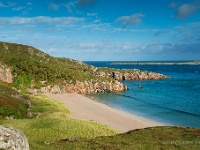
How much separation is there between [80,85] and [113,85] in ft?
59.2

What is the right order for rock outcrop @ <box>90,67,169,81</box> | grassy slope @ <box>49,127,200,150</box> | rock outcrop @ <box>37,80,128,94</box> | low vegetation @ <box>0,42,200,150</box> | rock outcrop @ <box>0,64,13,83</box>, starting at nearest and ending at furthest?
grassy slope @ <box>49,127,200,150</box>, low vegetation @ <box>0,42,200,150</box>, rock outcrop @ <box>0,64,13,83</box>, rock outcrop @ <box>37,80,128,94</box>, rock outcrop @ <box>90,67,169,81</box>

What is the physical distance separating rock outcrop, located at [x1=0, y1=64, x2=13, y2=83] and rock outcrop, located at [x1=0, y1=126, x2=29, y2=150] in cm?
9143

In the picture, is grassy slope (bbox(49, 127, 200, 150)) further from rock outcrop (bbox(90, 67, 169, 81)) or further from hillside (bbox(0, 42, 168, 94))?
rock outcrop (bbox(90, 67, 169, 81))

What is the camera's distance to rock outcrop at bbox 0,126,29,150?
14.8m

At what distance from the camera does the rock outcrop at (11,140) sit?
14805 mm

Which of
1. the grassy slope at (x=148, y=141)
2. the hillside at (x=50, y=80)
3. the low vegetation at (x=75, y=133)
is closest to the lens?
the grassy slope at (x=148, y=141)

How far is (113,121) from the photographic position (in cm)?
5925

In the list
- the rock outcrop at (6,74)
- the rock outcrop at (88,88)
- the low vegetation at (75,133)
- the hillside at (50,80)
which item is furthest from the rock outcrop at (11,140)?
the rock outcrop at (6,74)

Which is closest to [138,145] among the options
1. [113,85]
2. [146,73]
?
[113,85]

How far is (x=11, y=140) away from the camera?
595 inches

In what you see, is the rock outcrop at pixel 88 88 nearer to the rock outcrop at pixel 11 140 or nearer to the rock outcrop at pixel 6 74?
the rock outcrop at pixel 6 74

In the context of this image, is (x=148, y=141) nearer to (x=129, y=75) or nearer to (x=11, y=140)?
(x=11, y=140)

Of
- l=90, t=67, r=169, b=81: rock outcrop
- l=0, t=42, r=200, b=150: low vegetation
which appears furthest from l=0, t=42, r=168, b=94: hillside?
l=90, t=67, r=169, b=81: rock outcrop

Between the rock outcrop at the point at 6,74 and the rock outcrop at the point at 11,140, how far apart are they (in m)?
91.4
